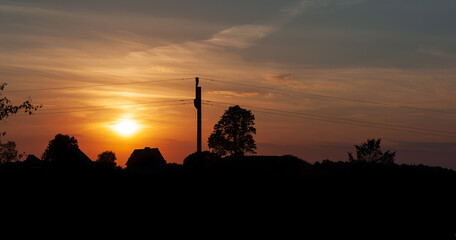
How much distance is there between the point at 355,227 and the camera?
92.4 ft

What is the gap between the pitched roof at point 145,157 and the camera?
105 m

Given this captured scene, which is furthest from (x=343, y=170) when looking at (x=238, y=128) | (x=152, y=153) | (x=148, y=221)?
(x=152, y=153)

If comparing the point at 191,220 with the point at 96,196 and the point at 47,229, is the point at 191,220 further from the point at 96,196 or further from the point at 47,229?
the point at 47,229

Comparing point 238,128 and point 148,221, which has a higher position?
point 238,128

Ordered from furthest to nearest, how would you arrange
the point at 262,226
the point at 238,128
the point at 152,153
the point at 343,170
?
the point at 152,153 → the point at 238,128 → the point at 343,170 → the point at 262,226

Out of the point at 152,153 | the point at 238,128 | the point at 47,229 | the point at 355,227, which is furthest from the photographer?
the point at 152,153

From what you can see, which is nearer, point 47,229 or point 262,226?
point 47,229

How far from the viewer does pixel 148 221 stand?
25.8m

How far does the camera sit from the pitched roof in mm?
105062

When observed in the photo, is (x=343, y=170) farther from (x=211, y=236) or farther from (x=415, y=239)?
(x=211, y=236)

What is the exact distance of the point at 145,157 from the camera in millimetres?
106438

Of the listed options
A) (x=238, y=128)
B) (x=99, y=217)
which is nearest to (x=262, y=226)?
(x=99, y=217)

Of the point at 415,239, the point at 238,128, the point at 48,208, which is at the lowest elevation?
the point at 415,239

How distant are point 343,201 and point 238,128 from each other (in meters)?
60.5
